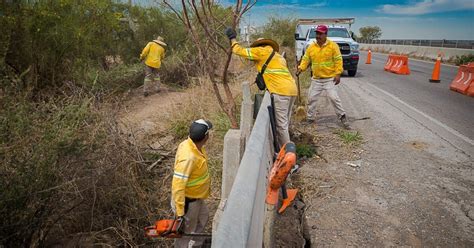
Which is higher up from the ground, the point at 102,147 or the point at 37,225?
the point at 102,147

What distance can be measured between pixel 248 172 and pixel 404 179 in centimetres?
296

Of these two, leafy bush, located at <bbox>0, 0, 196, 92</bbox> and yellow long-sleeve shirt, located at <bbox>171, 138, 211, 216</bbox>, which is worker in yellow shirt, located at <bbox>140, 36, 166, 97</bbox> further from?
yellow long-sleeve shirt, located at <bbox>171, 138, 211, 216</bbox>

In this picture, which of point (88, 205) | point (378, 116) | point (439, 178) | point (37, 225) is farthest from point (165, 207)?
point (378, 116)

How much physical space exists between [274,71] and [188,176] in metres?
2.22

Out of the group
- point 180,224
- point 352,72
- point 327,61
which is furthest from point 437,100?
point 180,224

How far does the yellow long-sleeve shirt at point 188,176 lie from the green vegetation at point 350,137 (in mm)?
2880

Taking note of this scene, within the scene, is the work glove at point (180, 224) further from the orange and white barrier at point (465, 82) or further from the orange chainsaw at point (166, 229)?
the orange and white barrier at point (465, 82)

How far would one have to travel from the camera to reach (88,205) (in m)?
3.64

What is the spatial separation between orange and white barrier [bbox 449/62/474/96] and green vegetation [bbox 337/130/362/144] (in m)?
6.25

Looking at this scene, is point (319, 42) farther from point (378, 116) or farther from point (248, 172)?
point (248, 172)

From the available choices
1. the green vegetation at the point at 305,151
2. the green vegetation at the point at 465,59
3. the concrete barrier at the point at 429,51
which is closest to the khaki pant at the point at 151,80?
the green vegetation at the point at 305,151

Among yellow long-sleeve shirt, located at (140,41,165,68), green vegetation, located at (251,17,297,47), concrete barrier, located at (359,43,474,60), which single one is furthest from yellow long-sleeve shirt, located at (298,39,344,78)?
concrete barrier, located at (359,43,474,60)

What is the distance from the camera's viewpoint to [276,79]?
15.1 feet

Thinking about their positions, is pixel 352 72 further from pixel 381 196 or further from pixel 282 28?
pixel 381 196
